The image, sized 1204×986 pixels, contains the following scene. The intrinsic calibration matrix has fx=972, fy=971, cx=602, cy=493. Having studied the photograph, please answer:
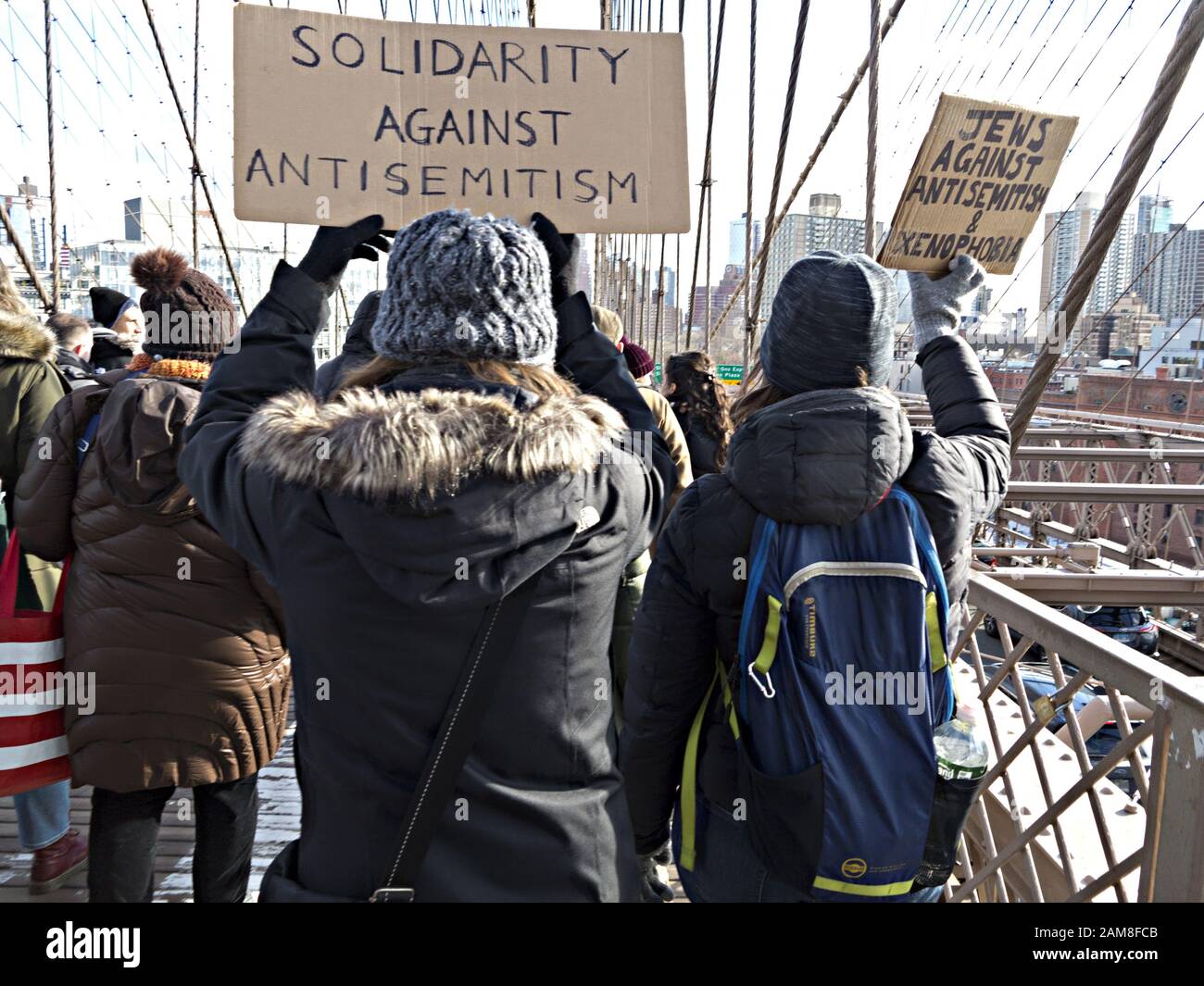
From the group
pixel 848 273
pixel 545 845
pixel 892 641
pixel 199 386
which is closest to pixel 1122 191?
pixel 848 273

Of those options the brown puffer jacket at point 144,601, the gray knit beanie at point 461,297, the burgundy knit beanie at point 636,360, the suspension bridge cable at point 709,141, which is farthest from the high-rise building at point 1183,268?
the gray knit beanie at point 461,297

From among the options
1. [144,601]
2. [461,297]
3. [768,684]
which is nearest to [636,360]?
[144,601]

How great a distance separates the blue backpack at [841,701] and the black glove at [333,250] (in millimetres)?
801

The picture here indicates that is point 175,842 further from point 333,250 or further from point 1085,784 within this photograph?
point 1085,784

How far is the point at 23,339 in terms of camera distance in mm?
2658

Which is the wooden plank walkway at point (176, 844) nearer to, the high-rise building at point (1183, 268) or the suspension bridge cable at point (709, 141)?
the suspension bridge cable at point (709, 141)

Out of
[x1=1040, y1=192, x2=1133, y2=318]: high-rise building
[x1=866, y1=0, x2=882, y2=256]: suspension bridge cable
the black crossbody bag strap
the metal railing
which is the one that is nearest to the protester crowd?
the black crossbody bag strap

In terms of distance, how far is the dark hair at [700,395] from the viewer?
3711 millimetres

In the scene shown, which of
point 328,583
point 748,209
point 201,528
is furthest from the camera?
point 748,209

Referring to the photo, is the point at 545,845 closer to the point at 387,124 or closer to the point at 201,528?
the point at 201,528
